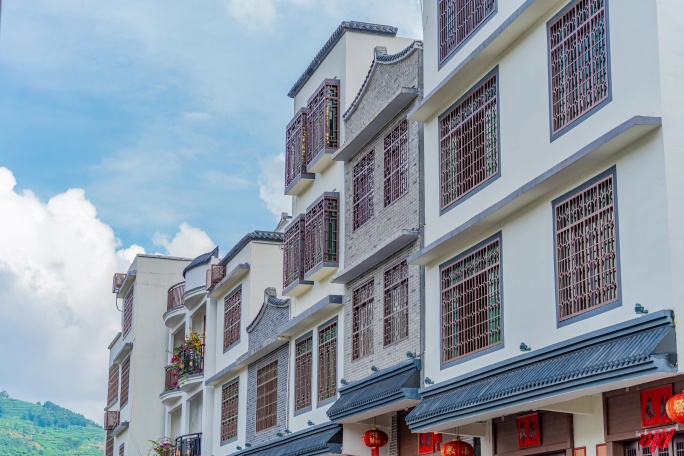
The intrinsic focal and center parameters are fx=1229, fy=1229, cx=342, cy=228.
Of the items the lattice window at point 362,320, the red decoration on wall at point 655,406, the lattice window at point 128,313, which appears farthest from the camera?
the lattice window at point 128,313

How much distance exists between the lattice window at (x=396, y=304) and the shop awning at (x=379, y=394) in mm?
657

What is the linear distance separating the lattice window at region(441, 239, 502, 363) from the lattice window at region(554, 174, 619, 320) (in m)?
1.67

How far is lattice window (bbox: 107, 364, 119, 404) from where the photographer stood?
44.9m

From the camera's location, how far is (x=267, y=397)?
26531 mm

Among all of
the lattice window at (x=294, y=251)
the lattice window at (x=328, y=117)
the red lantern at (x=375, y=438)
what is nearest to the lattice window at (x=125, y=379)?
the lattice window at (x=294, y=251)

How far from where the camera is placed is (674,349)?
11719 mm

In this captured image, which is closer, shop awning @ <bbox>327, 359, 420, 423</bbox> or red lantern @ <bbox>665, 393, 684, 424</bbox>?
red lantern @ <bbox>665, 393, 684, 424</bbox>

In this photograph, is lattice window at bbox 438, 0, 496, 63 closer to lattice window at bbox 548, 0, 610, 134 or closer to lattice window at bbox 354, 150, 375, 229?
lattice window at bbox 548, 0, 610, 134

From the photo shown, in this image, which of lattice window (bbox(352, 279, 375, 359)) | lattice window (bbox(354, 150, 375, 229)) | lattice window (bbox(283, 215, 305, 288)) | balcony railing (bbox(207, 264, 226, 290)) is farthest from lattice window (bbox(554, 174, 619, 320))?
balcony railing (bbox(207, 264, 226, 290))

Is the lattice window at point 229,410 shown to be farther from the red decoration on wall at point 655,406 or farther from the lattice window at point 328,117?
the red decoration on wall at point 655,406

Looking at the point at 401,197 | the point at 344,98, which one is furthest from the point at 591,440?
the point at 344,98

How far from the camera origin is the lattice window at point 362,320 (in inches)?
814

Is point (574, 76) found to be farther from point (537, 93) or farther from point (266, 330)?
point (266, 330)

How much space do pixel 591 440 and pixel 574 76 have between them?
13.7 feet
